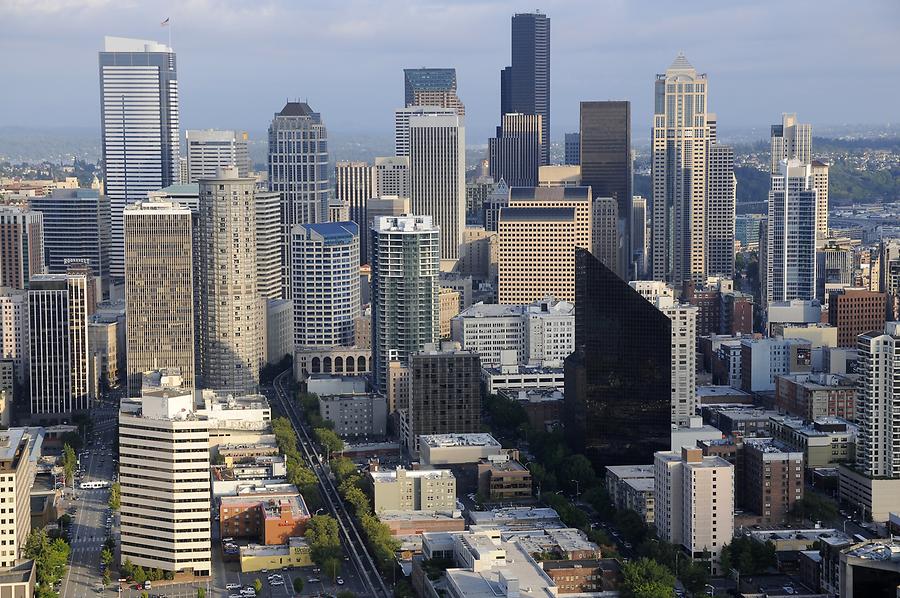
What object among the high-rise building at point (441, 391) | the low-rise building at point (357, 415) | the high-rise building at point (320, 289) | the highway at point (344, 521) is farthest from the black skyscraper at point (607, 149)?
the high-rise building at point (441, 391)

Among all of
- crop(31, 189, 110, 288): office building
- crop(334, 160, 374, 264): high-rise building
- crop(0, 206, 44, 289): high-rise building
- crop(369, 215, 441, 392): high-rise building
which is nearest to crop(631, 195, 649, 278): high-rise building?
crop(334, 160, 374, 264): high-rise building

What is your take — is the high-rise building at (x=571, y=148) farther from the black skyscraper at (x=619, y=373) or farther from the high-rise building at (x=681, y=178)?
the black skyscraper at (x=619, y=373)

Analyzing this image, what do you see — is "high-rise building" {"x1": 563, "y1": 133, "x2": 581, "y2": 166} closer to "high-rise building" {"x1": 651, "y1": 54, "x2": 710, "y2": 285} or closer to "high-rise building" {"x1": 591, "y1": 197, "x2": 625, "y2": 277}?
"high-rise building" {"x1": 651, "y1": 54, "x2": 710, "y2": 285}

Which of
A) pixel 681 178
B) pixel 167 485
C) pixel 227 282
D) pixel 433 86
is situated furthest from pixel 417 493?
pixel 433 86

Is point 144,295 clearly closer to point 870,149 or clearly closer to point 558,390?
point 558,390

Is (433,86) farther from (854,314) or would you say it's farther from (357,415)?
(357,415)
